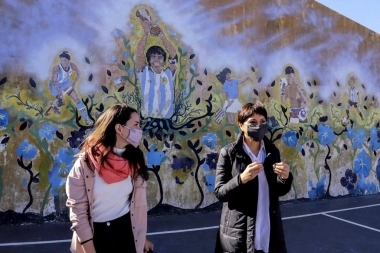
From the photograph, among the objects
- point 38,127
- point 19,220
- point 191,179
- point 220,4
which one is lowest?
point 19,220

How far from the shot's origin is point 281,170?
267 cm

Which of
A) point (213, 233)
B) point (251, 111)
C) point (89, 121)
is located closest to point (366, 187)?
point (213, 233)

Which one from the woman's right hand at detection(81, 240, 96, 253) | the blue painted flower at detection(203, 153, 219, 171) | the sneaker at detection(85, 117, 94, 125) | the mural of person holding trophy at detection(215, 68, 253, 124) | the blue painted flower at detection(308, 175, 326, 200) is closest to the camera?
the woman's right hand at detection(81, 240, 96, 253)

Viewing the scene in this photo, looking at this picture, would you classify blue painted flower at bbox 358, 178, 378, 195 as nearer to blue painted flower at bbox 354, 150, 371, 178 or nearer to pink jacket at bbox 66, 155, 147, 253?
blue painted flower at bbox 354, 150, 371, 178

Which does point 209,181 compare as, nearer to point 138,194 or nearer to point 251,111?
point 251,111

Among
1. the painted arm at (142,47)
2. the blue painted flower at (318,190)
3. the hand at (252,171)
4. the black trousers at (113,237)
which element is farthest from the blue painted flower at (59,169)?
the blue painted flower at (318,190)

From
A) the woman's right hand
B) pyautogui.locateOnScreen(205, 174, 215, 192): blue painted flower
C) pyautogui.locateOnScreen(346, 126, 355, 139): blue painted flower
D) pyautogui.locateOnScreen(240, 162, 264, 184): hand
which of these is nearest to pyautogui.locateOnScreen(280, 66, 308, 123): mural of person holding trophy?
pyautogui.locateOnScreen(346, 126, 355, 139): blue painted flower

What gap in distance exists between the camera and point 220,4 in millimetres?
7285

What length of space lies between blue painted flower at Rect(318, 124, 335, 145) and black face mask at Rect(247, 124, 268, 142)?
590 cm

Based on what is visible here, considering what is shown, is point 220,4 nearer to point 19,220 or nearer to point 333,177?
point 333,177

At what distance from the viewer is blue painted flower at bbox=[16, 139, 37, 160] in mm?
5602

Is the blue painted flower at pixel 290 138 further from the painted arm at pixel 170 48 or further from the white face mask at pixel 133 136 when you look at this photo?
the white face mask at pixel 133 136

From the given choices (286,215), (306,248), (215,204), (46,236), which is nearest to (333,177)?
(286,215)

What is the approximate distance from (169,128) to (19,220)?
2542 mm
